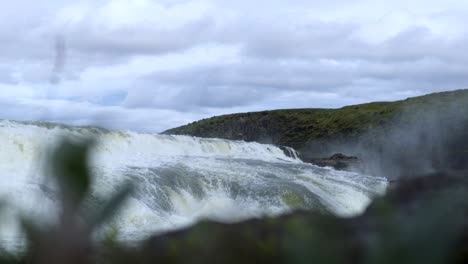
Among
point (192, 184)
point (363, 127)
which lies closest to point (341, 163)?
point (363, 127)

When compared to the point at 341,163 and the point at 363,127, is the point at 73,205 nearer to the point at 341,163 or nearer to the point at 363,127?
the point at 341,163

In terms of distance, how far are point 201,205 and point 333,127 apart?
165 feet

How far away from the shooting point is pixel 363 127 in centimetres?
6819

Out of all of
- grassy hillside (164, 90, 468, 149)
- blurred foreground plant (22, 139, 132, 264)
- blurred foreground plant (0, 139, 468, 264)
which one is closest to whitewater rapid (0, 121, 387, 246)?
blurred foreground plant (0, 139, 468, 264)

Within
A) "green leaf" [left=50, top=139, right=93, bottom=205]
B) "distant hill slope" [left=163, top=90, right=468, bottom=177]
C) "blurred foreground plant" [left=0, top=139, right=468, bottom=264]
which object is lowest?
"blurred foreground plant" [left=0, top=139, right=468, bottom=264]

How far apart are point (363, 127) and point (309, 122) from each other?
11938 mm

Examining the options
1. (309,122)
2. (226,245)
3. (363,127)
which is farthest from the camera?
(309,122)

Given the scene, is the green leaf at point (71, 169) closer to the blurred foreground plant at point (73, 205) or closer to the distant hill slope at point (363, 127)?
the blurred foreground plant at point (73, 205)

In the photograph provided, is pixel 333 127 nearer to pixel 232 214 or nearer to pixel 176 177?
pixel 176 177

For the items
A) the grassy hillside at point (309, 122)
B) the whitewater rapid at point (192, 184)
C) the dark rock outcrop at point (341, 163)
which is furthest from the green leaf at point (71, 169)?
the grassy hillside at point (309, 122)

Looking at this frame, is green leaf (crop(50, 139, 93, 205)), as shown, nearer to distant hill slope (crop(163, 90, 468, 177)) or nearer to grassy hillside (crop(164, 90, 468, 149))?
distant hill slope (crop(163, 90, 468, 177))

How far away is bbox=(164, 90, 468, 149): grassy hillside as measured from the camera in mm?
67750

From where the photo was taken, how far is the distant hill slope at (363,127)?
189 ft

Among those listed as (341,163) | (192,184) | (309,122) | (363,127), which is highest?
(309,122)
